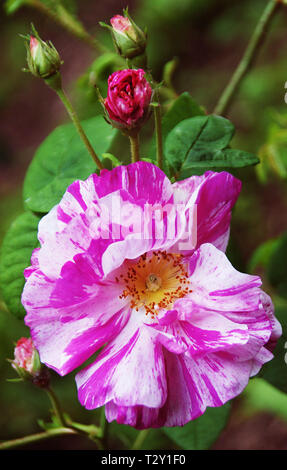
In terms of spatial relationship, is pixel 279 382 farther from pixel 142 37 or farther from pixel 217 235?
pixel 142 37

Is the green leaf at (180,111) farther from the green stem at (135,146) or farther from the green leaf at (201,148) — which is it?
the green stem at (135,146)

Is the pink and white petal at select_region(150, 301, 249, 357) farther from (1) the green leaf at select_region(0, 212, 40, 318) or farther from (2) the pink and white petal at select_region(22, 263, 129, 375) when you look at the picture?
(1) the green leaf at select_region(0, 212, 40, 318)

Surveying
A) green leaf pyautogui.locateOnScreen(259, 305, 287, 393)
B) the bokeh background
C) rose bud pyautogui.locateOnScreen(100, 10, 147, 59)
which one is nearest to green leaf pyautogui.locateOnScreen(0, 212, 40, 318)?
rose bud pyautogui.locateOnScreen(100, 10, 147, 59)

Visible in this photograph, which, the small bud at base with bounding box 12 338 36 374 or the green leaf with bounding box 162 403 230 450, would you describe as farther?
the green leaf with bounding box 162 403 230 450

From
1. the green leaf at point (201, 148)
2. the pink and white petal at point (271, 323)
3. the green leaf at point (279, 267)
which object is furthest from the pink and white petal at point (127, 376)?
the green leaf at point (279, 267)

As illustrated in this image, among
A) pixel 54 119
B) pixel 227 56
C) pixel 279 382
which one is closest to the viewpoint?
pixel 279 382

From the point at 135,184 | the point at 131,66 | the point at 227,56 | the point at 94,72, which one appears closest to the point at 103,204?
the point at 135,184
